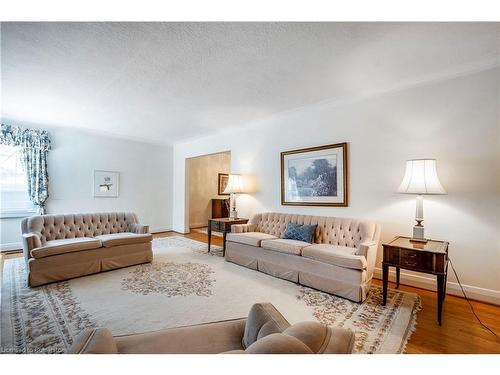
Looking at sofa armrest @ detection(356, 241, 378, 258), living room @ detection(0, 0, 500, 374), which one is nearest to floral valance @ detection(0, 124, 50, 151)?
living room @ detection(0, 0, 500, 374)

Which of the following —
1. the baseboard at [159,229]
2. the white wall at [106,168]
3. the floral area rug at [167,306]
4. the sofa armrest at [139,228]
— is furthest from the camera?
the baseboard at [159,229]

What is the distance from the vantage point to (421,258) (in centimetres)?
225

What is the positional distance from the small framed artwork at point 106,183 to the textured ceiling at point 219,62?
194 centimetres

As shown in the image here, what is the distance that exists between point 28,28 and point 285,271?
3.53m

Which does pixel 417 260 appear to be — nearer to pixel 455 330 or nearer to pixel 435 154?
pixel 455 330

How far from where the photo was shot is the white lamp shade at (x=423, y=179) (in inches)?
96.7

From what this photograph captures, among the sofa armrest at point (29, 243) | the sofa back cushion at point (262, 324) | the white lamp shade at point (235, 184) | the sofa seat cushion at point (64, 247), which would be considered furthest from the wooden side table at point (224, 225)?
the sofa back cushion at point (262, 324)

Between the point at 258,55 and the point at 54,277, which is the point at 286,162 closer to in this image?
the point at 258,55

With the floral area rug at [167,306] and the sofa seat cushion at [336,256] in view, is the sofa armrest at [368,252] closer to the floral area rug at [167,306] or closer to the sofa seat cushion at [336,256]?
the sofa seat cushion at [336,256]

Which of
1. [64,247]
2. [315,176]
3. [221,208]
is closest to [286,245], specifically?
[315,176]

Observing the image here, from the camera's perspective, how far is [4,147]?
4.49m

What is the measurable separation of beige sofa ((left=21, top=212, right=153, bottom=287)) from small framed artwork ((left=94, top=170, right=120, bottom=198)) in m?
1.86

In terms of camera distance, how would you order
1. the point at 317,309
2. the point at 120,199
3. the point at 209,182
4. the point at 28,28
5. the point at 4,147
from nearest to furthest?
the point at 28,28
the point at 317,309
the point at 4,147
the point at 120,199
the point at 209,182

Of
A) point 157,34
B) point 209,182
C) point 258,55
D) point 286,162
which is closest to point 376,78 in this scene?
point 258,55
